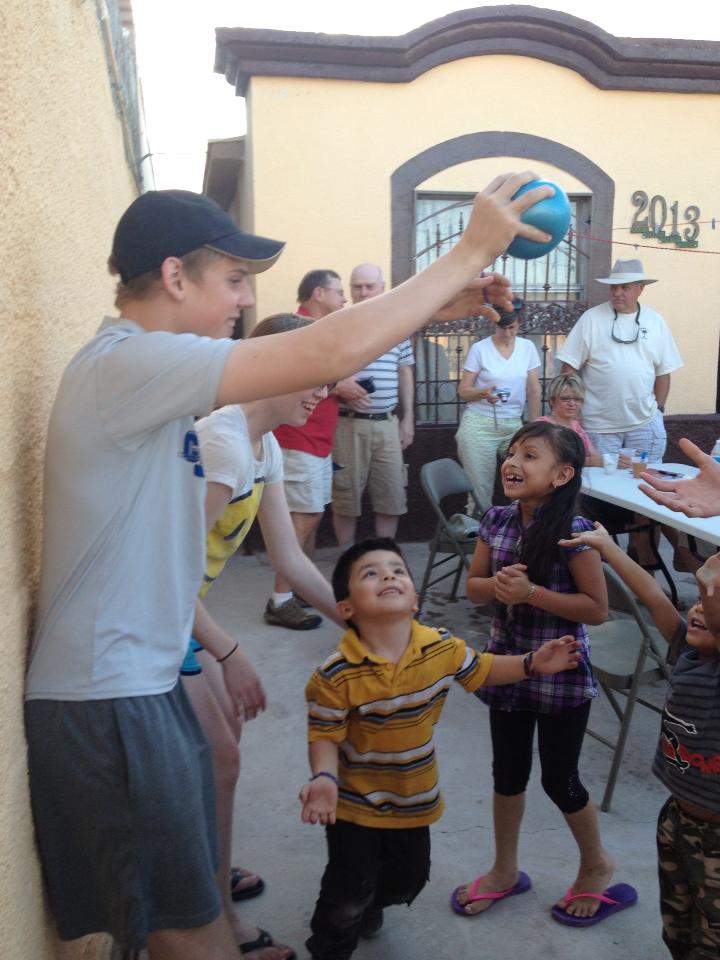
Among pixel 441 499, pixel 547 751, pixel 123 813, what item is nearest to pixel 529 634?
pixel 547 751

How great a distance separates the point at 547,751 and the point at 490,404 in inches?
161

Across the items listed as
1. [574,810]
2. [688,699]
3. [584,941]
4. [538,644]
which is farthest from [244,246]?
[584,941]

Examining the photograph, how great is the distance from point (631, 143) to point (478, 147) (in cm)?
134

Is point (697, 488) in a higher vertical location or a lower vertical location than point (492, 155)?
lower

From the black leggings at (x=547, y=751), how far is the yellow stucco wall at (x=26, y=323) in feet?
4.11

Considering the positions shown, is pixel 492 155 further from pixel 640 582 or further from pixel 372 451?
pixel 640 582

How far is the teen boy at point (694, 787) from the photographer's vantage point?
206 centimetres

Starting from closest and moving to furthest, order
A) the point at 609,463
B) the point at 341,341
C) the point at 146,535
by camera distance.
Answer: the point at 341,341
the point at 146,535
the point at 609,463

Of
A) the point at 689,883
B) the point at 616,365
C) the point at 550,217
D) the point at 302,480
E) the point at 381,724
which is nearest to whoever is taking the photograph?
the point at 550,217

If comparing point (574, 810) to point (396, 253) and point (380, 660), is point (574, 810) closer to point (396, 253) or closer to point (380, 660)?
point (380, 660)

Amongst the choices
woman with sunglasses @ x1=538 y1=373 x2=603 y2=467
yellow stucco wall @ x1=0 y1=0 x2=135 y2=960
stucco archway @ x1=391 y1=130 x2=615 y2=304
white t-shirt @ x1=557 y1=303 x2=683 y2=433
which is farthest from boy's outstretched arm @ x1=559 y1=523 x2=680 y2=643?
stucco archway @ x1=391 y1=130 x2=615 y2=304

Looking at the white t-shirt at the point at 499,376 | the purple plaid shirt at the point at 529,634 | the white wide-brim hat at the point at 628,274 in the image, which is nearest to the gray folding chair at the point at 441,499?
the white t-shirt at the point at 499,376

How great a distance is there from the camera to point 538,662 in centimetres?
238

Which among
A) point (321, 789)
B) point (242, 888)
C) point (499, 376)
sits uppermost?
point (499, 376)
